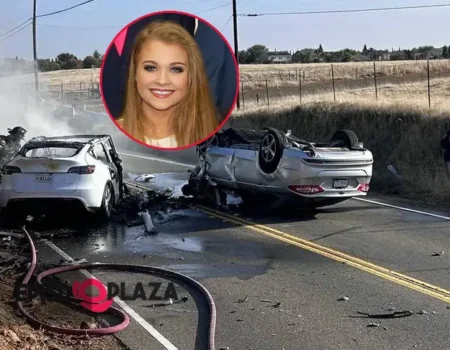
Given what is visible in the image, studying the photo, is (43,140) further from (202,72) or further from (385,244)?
(202,72)

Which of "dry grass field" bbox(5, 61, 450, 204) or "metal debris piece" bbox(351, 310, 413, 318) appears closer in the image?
"metal debris piece" bbox(351, 310, 413, 318)

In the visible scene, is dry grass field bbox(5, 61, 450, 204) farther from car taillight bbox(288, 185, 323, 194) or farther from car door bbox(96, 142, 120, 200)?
car taillight bbox(288, 185, 323, 194)

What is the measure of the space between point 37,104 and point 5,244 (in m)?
34.5

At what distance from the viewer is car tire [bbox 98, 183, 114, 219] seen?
10917 mm

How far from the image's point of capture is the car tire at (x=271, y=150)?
11.4m

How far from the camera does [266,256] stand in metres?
8.72

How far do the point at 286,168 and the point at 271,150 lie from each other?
1.48 ft

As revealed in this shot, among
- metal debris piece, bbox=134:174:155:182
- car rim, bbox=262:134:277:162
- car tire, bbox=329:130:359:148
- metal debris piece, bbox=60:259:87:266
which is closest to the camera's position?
metal debris piece, bbox=60:259:87:266

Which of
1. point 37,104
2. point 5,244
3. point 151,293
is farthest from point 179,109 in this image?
point 37,104

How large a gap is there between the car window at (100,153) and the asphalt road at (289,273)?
1.43 metres

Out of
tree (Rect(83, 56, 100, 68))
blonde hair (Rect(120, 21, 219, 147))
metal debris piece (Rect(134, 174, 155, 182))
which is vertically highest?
tree (Rect(83, 56, 100, 68))

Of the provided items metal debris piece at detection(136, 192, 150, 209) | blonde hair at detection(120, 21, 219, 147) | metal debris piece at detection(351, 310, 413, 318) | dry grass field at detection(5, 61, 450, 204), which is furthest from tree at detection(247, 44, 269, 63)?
blonde hair at detection(120, 21, 219, 147)

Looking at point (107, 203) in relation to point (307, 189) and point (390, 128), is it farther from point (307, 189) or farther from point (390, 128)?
point (390, 128)

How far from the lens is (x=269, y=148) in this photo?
37.9 feet
